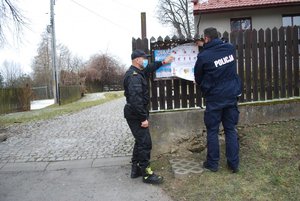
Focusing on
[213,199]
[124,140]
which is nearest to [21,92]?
[124,140]

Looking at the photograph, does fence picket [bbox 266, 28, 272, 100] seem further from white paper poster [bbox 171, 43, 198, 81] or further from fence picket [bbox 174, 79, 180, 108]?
fence picket [bbox 174, 79, 180, 108]

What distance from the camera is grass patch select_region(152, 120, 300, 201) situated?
4.68m

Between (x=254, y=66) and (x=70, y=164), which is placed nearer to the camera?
(x=70, y=164)

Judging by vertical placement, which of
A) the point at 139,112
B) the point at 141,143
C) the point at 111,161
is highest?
the point at 139,112

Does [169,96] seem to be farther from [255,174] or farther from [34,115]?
[34,115]

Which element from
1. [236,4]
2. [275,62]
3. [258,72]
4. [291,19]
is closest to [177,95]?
[258,72]

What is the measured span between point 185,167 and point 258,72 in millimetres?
2602

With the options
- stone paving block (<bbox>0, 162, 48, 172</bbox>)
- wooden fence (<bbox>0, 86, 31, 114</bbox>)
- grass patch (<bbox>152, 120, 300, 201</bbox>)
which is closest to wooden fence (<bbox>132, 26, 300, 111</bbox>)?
grass patch (<bbox>152, 120, 300, 201</bbox>)

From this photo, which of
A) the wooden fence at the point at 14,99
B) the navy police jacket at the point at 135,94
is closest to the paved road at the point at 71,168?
the navy police jacket at the point at 135,94

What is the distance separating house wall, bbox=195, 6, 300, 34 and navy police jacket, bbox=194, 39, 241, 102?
1407 centimetres

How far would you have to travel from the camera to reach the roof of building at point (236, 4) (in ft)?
59.1

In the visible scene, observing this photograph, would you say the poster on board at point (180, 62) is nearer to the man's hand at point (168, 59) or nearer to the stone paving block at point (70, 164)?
the man's hand at point (168, 59)

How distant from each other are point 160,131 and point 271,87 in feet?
8.00

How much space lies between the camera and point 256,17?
19062 mm
